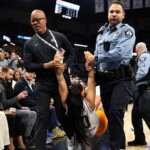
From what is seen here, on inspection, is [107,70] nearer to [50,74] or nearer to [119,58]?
[119,58]

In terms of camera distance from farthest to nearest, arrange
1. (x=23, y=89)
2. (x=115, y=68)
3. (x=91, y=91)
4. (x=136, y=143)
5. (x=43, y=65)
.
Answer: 1. (x=23, y=89)
2. (x=136, y=143)
3. (x=43, y=65)
4. (x=115, y=68)
5. (x=91, y=91)

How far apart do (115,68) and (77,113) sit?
594 millimetres

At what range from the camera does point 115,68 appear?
293cm

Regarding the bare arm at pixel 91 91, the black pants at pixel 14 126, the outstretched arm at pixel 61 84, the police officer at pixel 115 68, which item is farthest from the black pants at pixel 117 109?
the black pants at pixel 14 126

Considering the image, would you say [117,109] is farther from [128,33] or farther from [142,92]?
[142,92]

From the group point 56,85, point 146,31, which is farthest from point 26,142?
point 146,31

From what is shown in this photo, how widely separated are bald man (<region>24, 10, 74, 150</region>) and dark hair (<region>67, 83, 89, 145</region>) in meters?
0.29

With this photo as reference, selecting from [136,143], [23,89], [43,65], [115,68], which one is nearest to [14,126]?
[23,89]

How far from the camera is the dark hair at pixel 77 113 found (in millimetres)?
2676

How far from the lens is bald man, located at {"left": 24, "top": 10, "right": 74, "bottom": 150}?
3104 millimetres

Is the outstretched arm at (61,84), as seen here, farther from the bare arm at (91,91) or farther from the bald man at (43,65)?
the bare arm at (91,91)

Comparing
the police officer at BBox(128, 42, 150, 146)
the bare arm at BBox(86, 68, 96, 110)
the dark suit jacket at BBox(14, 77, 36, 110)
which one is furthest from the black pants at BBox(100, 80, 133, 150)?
the dark suit jacket at BBox(14, 77, 36, 110)

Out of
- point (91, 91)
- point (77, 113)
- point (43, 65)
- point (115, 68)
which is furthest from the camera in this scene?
point (43, 65)

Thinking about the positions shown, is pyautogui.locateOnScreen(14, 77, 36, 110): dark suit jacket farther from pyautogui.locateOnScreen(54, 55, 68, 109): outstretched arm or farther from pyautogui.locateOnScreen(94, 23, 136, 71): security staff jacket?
pyautogui.locateOnScreen(94, 23, 136, 71): security staff jacket
